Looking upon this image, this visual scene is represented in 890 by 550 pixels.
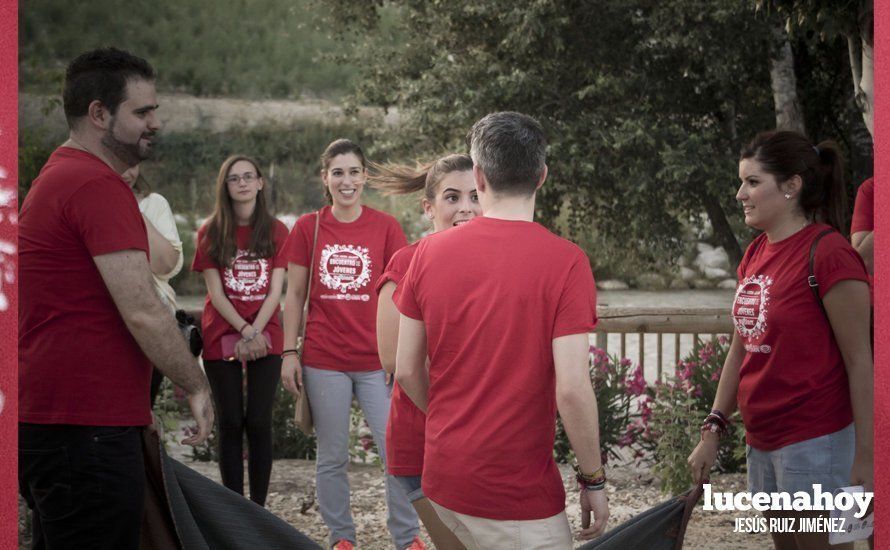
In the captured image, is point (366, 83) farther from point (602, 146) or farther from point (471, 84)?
point (602, 146)

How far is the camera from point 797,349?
10.6 ft

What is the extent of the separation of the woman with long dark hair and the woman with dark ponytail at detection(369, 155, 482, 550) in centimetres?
177

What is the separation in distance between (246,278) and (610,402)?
2714mm

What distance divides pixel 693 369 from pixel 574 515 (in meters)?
1.31

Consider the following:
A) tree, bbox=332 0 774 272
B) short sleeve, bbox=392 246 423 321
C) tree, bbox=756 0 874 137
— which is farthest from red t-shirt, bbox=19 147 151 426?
tree, bbox=332 0 774 272

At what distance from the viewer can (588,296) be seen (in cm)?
260

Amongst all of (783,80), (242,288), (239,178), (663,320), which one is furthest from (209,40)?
(242,288)

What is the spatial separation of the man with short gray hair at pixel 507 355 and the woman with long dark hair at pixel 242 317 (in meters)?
2.72

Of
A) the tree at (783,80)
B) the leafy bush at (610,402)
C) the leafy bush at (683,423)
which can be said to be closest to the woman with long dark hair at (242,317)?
the leafy bush at (610,402)

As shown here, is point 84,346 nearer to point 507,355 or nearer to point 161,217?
point 507,355

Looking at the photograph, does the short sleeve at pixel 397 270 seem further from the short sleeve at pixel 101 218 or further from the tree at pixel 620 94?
the tree at pixel 620 94

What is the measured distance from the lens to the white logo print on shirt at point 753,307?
3334 mm

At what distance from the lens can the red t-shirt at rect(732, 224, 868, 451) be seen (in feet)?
10.6

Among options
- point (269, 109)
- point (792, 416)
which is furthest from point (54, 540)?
point (269, 109)
